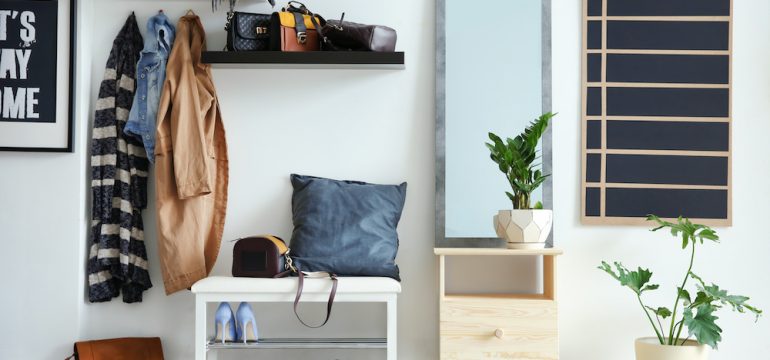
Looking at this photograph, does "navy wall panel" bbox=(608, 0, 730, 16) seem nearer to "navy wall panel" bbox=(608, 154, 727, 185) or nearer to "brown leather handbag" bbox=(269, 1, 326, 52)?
"navy wall panel" bbox=(608, 154, 727, 185)

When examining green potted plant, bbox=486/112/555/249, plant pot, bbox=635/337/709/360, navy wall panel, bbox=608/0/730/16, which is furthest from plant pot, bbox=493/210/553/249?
navy wall panel, bbox=608/0/730/16

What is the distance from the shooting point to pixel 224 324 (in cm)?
283

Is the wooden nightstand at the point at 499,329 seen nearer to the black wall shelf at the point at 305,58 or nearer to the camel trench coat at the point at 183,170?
the black wall shelf at the point at 305,58

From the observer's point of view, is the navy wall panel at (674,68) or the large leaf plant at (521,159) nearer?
the large leaf plant at (521,159)

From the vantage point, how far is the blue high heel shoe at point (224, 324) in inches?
111

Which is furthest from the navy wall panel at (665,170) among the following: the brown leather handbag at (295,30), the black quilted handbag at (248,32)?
the black quilted handbag at (248,32)

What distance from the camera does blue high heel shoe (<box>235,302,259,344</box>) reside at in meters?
2.85

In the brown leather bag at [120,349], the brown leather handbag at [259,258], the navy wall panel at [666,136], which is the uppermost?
the navy wall panel at [666,136]

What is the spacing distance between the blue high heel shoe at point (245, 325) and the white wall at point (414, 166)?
0.30 meters

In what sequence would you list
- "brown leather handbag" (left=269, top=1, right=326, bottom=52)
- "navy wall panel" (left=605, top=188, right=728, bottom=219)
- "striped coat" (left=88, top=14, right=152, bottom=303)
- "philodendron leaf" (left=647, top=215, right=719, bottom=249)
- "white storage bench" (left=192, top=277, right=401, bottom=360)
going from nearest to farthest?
1. "white storage bench" (left=192, top=277, right=401, bottom=360)
2. "philodendron leaf" (left=647, top=215, right=719, bottom=249)
3. "brown leather handbag" (left=269, top=1, right=326, bottom=52)
4. "striped coat" (left=88, top=14, right=152, bottom=303)
5. "navy wall panel" (left=605, top=188, right=728, bottom=219)

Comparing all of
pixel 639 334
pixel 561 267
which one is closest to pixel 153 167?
pixel 561 267

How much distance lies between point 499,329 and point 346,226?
721 mm

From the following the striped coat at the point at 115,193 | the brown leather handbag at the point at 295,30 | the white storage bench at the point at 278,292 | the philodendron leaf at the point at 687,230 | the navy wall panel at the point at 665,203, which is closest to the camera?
the white storage bench at the point at 278,292

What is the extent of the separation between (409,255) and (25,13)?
1.90m
